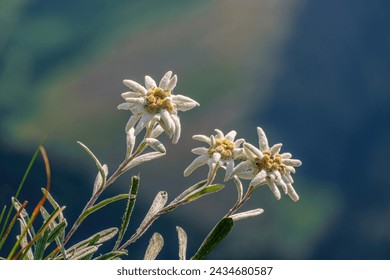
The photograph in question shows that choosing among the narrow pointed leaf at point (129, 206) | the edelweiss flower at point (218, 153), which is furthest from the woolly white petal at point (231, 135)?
the narrow pointed leaf at point (129, 206)

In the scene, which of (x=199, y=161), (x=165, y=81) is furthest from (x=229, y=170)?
(x=165, y=81)

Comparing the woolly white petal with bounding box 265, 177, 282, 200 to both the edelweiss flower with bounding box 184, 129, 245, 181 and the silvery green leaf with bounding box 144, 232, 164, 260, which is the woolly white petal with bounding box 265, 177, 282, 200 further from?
the silvery green leaf with bounding box 144, 232, 164, 260

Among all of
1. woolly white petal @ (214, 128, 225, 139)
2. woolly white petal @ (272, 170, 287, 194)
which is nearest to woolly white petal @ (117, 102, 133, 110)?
woolly white petal @ (214, 128, 225, 139)

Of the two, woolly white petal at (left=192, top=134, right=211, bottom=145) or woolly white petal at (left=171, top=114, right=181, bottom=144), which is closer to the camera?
woolly white petal at (left=171, top=114, right=181, bottom=144)

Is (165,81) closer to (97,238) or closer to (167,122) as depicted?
(167,122)

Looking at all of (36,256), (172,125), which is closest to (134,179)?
(172,125)
